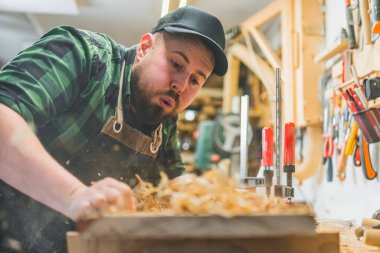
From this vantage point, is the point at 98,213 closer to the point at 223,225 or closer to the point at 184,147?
the point at 223,225

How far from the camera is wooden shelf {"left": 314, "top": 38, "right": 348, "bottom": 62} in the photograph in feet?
6.81

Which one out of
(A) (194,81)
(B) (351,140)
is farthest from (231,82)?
(A) (194,81)

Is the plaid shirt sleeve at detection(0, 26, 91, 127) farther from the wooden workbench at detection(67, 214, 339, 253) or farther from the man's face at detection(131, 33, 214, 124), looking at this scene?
the wooden workbench at detection(67, 214, 339, 253)

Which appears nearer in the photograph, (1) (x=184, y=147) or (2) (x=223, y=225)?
(2) (x=223, y=225)

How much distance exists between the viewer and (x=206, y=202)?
702 mm

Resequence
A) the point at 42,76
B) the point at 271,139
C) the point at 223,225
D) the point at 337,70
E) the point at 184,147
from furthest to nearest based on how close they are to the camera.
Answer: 1. the point at 184,147
2. the point at 337,70
3. the point at 271,139
4. the point at 42,76
5. the point at 223,225

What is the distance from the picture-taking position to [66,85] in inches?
40.2

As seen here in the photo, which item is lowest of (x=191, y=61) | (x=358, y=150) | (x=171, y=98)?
(x=358, y=150)

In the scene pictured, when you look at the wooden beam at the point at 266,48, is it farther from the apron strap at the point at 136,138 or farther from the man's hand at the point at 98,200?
the man's hand at the point at 98,200

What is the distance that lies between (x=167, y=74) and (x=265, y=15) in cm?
181

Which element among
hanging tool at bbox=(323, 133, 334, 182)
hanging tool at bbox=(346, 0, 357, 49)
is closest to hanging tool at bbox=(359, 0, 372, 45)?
hanging tool at bbox=(346, 0, 357, 49)

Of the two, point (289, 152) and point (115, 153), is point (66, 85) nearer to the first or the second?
point (115, 153)

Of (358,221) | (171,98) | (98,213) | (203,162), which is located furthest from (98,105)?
(203,162)

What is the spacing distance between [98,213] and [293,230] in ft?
0.98
